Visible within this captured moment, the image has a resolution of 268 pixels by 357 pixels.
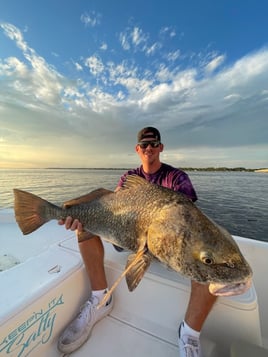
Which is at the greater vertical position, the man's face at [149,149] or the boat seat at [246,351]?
the man's face at [149,149]

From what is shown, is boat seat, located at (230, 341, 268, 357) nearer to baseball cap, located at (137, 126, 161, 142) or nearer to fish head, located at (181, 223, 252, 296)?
fish head, located at (181, 223, 252, 296)

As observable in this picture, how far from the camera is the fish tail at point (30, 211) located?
91.4 inches

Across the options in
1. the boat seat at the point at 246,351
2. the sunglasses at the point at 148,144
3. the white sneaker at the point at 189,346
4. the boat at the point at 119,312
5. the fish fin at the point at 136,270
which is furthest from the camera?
the sunglasses at the point at 148,144

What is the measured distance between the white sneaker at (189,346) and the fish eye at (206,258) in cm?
116

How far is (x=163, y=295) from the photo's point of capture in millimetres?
2330

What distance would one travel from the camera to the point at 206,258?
1272 mm

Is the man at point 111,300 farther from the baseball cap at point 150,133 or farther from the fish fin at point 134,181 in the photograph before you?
the fish fin at point 134,181

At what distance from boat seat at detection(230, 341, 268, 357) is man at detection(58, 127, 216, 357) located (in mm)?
319

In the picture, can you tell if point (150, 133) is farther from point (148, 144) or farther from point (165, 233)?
point (165, 233)

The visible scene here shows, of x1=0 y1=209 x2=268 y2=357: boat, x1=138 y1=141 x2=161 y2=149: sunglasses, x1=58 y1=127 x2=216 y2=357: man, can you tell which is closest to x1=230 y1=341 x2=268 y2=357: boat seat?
x1=0 y1=209 x2=268 y2=357: boat

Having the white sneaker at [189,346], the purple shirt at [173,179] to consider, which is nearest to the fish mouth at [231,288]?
the white sneaker at [189,346]

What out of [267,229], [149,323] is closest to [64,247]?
[149,323]

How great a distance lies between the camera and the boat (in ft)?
5.76

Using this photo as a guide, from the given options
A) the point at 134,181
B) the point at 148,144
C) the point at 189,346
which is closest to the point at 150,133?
the point at 148,144
